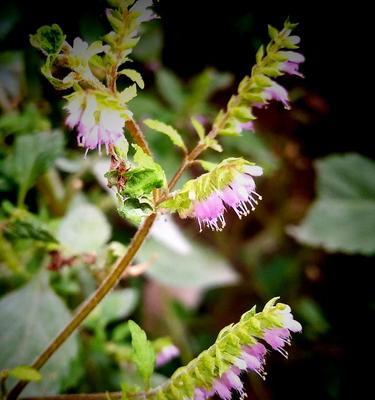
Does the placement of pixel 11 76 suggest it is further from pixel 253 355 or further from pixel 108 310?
pixel 253 355

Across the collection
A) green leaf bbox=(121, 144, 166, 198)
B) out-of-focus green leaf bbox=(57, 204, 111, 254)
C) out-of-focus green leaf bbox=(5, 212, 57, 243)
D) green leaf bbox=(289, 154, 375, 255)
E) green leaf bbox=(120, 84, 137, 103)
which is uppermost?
green leaf bbox=(120, 84, 137, 103)

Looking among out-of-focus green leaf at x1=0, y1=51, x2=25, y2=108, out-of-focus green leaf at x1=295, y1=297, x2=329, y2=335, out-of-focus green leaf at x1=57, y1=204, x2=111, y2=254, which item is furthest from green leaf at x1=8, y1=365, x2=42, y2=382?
out-of-focus green leaf at x1=295, y1=297, x2=329, y2=335

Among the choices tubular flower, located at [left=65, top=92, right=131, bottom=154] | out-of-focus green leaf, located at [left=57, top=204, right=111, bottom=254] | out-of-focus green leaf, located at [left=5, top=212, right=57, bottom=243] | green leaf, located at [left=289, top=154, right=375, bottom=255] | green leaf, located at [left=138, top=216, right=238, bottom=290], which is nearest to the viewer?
tubular flower, located at [left=65, top=92, right=131, bottom=154]

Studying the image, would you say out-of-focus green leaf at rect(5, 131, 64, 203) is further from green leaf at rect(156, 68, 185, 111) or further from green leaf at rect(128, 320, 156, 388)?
green leaf at rect(156, 68, 185, 111)

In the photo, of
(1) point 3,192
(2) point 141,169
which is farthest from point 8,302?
(2) point 141,169

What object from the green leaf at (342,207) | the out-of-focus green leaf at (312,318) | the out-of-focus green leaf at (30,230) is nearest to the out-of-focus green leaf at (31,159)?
the out-of-focus green leaf at (30,230)

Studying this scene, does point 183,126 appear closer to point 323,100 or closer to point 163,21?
point 163,21
